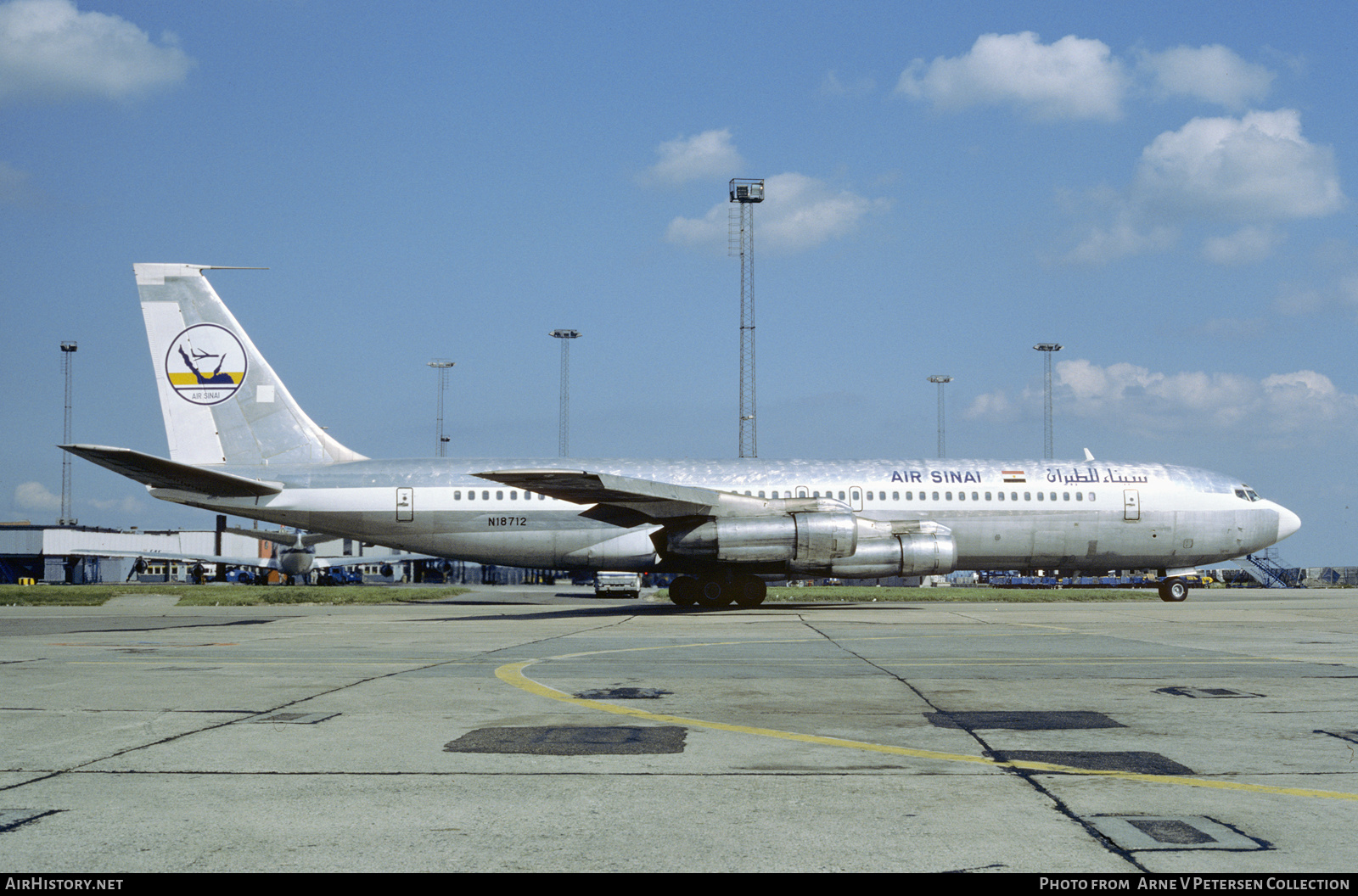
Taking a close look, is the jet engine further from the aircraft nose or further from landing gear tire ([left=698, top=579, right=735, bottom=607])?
the aircraft nose

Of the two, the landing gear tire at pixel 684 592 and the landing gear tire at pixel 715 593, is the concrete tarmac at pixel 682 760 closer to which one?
the landing gear tire at pixel 715 593

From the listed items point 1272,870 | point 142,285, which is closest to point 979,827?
point 1272,870

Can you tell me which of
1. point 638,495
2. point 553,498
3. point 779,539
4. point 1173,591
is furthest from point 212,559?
point 1173,591

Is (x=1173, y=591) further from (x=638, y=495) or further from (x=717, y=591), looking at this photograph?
(x=638, y=495)

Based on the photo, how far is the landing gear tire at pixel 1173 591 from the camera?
33906 millimetres

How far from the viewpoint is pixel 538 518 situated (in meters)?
30.8

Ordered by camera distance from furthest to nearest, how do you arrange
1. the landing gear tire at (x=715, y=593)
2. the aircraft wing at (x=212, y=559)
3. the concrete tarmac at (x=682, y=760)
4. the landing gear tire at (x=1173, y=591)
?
1. the aircraft wing at (x=212, y=559)
2. the landing gear tire at (x=1173, y=591)
3. the landing gear tire at (x=715, y=593)
4. the concrete tarmac at (x=682, y=760)

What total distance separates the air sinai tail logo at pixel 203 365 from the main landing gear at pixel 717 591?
14895 millimetres

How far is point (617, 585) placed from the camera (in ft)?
146

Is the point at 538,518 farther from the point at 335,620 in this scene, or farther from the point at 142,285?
the point at 142,285

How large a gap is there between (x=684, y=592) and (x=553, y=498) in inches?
187

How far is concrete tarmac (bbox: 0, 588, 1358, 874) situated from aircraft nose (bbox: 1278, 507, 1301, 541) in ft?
75.8

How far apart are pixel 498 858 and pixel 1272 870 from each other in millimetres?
3177

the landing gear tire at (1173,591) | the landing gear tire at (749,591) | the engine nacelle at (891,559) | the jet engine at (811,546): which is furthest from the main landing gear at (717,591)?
the landing gear tire at (1173,591)
